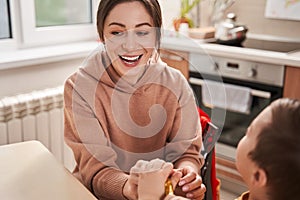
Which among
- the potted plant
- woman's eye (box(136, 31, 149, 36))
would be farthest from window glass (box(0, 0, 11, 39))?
woman's eye (box(136, 31, 149, 36))

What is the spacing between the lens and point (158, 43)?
1.37 metres

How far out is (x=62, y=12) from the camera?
2.61m

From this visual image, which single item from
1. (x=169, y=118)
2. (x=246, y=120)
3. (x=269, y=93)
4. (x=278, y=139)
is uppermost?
(x=278, y=139)

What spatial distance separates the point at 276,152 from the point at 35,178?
0.72 meters

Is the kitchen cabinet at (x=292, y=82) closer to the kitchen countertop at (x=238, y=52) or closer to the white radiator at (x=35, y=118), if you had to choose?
the kitchen countertop at (x=238, y=52)

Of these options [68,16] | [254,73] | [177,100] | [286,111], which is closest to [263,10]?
[254,73]

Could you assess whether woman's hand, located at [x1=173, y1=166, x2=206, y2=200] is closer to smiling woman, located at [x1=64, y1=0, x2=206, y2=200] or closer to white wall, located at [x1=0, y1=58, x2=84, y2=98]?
smiling woman, located at [x1=64, y1=0, x2=206, y2=200]

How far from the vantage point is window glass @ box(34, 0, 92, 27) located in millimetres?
2475

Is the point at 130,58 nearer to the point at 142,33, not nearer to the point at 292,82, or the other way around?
the point at 142,33

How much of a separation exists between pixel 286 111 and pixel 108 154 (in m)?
0.65

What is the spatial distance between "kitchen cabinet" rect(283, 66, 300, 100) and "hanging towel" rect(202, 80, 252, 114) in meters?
0.22

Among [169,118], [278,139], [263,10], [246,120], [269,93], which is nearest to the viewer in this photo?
[278,139]

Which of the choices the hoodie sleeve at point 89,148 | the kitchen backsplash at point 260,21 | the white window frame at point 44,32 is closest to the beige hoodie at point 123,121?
the hoodie sleeve at point 89,148

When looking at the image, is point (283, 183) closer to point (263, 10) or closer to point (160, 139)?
point (160, 139)
